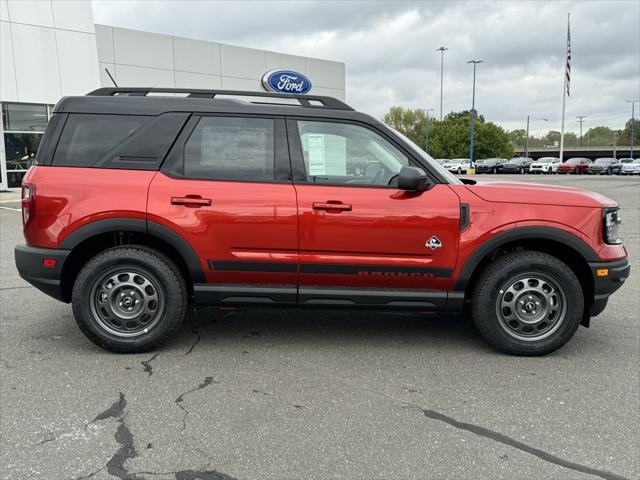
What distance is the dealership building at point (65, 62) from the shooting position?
20188mm

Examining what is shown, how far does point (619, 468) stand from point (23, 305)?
5.24 meters

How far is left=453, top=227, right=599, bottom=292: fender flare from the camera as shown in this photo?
3.97 m

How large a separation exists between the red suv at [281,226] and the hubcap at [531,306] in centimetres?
1

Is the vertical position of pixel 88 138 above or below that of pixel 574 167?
above

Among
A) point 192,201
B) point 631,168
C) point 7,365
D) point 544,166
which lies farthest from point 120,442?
point 544,166

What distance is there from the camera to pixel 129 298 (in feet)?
13.3

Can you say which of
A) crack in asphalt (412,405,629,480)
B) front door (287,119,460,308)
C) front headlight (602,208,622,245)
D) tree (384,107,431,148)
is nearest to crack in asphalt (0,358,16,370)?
front door (287,119,460,308)

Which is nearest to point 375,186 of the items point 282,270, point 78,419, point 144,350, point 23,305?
point 282,270

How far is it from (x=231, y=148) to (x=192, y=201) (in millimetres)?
499

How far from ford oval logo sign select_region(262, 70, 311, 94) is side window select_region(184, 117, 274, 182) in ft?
71.6

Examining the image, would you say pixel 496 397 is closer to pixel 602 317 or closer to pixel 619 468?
pixel 619 468

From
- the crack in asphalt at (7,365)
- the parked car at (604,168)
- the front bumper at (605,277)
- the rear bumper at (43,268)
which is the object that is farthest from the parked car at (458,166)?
the crack in asphalt at (7,365)

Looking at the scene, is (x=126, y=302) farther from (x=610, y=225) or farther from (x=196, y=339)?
(x=610, y=225)

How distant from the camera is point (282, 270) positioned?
4031 mm
